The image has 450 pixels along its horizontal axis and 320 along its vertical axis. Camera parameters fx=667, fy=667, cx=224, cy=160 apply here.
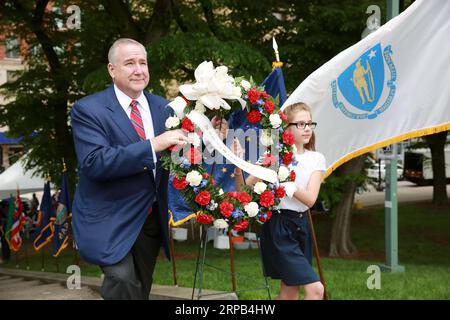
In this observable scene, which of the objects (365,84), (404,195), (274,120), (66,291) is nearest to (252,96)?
(274,120)

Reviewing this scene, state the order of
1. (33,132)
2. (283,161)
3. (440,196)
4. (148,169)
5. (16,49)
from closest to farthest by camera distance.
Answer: (148,169) < (283,161) < (33,132) < (16,49) < (440,196)

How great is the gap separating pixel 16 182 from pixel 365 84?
16.2 m

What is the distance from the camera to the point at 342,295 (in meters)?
7.06

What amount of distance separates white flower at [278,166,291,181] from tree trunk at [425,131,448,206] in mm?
18396

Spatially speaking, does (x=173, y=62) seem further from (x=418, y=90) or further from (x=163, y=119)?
(x=163, y=119)

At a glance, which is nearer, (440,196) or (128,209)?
(128,209)

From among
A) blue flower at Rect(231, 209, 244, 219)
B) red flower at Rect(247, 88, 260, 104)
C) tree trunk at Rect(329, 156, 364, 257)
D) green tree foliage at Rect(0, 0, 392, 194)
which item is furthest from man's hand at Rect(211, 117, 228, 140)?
tree trunk at Rect(329, 156, 364, 257)

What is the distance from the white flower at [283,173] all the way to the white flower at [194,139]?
680 mm

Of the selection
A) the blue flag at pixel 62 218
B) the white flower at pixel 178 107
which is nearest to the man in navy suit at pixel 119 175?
the white flower at pixel 178 107

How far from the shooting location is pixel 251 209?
4.14 metres

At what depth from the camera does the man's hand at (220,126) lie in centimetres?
415

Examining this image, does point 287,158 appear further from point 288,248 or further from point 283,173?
point 288,248

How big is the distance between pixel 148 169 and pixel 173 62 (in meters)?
8.51

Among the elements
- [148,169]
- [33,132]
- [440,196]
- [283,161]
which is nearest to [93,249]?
[148,169]
